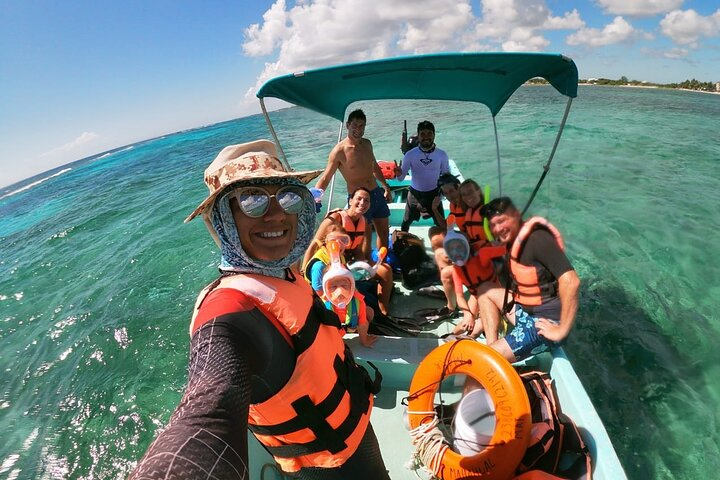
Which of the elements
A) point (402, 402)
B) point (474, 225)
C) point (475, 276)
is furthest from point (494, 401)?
point (474, 225)

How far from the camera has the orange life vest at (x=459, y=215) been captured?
12.8ft

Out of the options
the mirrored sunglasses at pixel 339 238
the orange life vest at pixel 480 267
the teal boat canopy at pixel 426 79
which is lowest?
the orange life vest at pixel 480 267

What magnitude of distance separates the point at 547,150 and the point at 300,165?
9620mm

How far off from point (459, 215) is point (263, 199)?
3.19m

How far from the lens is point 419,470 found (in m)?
2.35

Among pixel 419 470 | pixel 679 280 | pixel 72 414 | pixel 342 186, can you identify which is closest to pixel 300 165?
pixel 342 186

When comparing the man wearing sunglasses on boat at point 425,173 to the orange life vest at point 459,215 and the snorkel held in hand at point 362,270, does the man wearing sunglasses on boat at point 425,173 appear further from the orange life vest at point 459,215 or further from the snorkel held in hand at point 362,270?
the snorkel held in hand at point 362,270

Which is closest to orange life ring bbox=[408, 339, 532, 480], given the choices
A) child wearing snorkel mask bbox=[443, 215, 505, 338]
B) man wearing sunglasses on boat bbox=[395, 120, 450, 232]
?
child wearing snorkel mask bbox=[443, 215, 505, 338]

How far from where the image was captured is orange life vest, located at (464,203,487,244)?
12.0 feet

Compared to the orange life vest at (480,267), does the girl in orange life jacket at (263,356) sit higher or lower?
higher

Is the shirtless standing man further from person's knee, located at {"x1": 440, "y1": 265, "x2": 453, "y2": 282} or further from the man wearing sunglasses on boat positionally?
person's knee, located at {"x1": 440, "y1": 265, "x2": 453, "y2": 282}

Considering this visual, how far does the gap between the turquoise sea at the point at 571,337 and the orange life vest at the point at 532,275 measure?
33.0 inches

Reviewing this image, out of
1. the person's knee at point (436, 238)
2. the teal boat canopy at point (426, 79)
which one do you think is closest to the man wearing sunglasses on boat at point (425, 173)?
the person's knee at point (436, 238)

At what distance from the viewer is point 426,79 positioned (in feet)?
12.9
